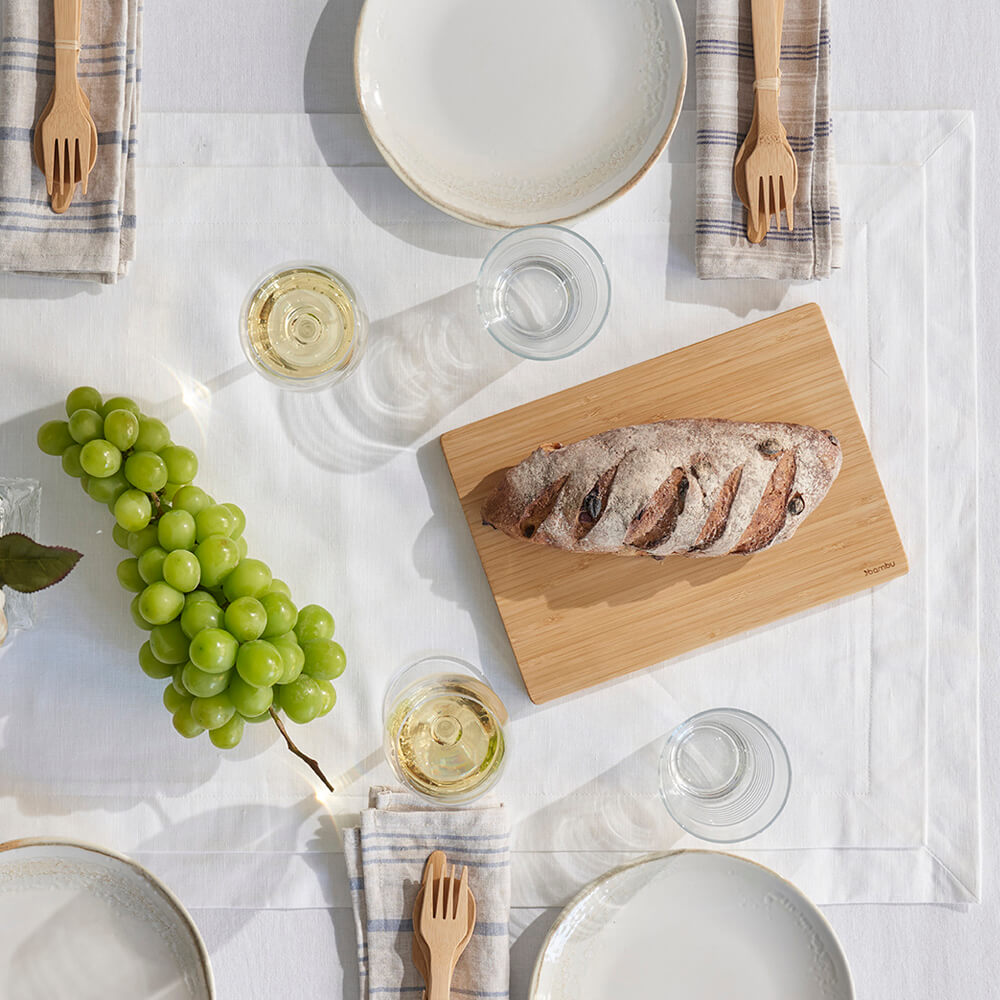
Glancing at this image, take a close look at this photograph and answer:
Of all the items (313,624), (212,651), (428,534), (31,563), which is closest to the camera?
(31,563)

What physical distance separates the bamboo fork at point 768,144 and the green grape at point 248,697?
0.83m

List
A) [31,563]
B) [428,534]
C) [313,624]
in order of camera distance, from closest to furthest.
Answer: [31,563] → [313,624] → [428,534]

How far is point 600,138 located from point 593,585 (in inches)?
22.6

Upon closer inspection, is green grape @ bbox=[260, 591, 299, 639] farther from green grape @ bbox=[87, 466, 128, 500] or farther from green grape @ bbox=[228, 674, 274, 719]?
green grape @ bbox=[87, 466, 128, 500]

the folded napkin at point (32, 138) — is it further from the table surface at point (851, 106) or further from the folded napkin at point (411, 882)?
the folded napkin at point (411, 882)

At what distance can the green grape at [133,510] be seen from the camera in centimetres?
103

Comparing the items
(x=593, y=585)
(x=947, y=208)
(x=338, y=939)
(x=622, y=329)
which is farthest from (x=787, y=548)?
(x=338, y=939)

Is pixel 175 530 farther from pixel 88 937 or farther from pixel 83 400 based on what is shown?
pixel 88 937

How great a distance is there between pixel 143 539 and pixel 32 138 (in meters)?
0.53

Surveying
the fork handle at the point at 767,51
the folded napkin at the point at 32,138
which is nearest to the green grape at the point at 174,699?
the folded napkin at the point at 32,138

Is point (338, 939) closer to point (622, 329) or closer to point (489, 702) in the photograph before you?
point (489, 702)

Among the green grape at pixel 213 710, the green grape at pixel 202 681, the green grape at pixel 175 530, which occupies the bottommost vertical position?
the green grape at pixel 213 710

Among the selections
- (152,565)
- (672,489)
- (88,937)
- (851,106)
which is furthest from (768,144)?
(88,937)

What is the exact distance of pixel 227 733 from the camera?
1.06 metres
